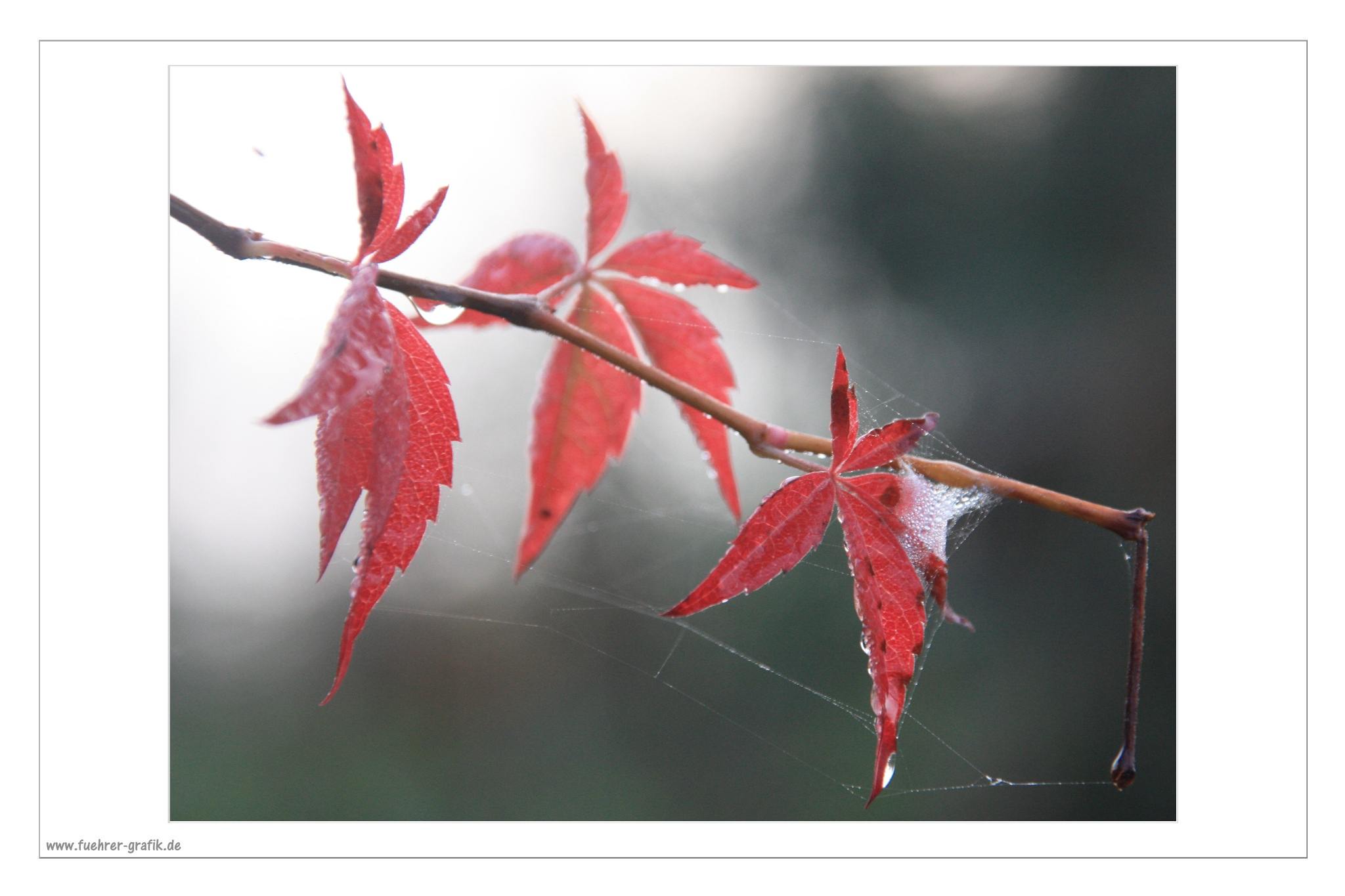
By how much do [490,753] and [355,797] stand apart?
568 mm

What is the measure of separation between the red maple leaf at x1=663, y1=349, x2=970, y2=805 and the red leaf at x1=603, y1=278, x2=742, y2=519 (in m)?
0.24

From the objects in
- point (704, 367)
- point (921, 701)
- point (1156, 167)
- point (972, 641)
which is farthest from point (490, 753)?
point (1156, 167)

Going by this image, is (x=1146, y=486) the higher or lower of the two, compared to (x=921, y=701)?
higher

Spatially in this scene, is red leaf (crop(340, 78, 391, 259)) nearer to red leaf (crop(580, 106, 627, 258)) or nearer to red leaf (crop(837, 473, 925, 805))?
red leaf (crop(580, 106, 627, 258))

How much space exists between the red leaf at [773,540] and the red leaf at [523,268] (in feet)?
1.09

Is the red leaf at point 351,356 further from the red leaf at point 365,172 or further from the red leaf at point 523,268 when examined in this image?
the red leaf at point 523,268

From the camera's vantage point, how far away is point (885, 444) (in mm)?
509

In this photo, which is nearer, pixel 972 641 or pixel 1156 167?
pixel 1156 167

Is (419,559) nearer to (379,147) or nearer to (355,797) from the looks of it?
(355,797)

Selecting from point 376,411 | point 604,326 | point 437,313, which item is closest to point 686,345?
point 604,326

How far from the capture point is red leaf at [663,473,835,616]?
472 millimetres

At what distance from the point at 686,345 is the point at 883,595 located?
0.36m

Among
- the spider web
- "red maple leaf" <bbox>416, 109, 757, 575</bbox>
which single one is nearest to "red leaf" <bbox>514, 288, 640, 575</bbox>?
"red maple leaf" <bbox>416, 109, 757, 575</bbox>
